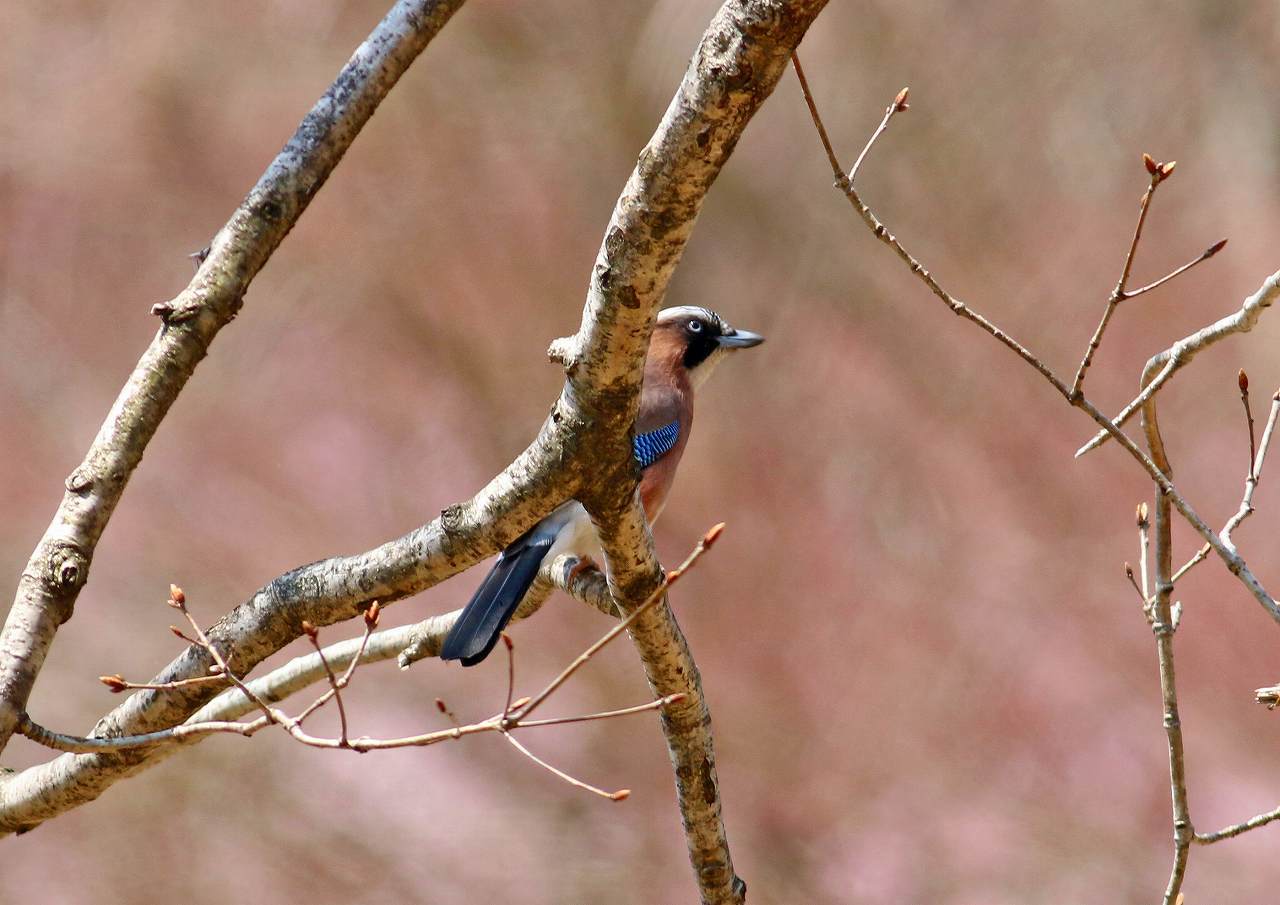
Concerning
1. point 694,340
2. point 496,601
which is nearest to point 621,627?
point 496,601

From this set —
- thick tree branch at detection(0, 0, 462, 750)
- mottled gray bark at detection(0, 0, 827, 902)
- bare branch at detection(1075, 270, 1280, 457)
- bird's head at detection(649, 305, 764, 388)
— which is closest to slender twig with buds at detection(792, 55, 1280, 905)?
bare branch at detection(1075, 270, 1280, 457)

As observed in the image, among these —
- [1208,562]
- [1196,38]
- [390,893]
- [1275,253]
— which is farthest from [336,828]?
[1196,38]

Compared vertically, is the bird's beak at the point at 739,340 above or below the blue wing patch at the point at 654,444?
above

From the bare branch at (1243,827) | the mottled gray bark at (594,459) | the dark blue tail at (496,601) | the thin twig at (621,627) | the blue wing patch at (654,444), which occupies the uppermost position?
the blue wing patch at (654,444)

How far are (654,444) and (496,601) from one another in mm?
768

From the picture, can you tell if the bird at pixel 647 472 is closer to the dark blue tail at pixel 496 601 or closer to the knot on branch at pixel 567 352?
the dark blue tail at pixel 496 601

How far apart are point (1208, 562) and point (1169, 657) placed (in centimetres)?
357

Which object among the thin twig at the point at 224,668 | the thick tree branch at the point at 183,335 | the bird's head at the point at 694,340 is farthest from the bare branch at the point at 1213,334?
the bird's head at the point at 694,340

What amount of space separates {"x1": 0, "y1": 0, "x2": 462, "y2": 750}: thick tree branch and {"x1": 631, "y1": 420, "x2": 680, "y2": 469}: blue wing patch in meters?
1.15

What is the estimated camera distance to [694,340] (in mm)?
3430

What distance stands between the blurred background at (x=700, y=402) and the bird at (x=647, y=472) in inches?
71.8

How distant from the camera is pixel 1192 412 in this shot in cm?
499

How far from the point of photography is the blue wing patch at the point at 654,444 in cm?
303

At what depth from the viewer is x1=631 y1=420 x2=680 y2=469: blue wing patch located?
9.94 ft
